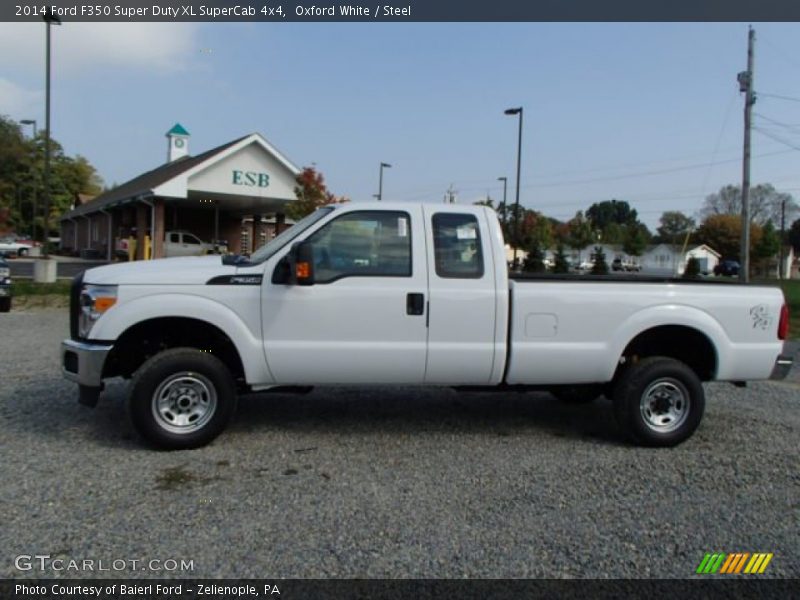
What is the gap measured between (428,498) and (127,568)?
71.9 inches

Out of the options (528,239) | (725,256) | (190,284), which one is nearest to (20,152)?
(528,239)

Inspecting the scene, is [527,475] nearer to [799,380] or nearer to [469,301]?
[469,301]

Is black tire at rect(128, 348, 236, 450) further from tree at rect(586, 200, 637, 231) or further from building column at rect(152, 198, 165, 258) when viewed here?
tree at rect(586, 200, 637, 231)

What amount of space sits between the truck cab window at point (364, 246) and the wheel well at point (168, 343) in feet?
3.33

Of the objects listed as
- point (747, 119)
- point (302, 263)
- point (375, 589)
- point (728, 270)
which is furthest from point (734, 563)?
point (728, 270)

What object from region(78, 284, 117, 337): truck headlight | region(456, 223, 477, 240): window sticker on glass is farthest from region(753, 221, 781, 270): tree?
region(78, 284, 117, 337): truck headlight

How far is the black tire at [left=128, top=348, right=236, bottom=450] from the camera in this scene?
481 centimetres

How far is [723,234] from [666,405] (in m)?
89.9

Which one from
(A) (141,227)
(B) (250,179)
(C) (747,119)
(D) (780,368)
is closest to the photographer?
(D) (780,368)

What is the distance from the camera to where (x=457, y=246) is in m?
5.25

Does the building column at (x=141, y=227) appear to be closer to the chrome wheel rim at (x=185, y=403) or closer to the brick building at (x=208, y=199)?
the brick building at (x=208, y=199)

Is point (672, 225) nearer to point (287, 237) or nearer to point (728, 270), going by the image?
point (728, 270)

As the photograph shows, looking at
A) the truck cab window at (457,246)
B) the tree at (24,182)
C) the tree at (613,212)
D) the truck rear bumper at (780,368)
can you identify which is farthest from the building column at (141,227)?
the tree at (613,212)

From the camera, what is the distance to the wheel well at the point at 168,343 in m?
5.12
